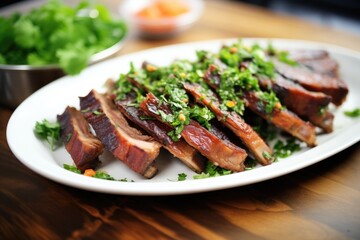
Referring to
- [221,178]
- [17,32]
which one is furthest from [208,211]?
[17,32]

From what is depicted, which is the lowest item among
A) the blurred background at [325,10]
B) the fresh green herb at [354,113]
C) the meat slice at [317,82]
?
the blurred background at [325,10]

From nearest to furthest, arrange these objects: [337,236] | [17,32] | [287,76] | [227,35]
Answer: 1. [337,236]
2. [287,76]
3. [17,32]
4. [227,35]

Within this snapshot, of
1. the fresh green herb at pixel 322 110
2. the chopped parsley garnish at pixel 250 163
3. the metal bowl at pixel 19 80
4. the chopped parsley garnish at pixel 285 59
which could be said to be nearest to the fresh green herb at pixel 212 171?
the chopped parsley garnish at pixel 250 163

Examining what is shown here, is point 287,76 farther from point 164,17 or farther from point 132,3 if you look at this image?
point 132,3

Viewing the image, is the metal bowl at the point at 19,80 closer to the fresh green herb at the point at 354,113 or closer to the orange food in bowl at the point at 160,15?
the orange food in bowl at the point at 160,15

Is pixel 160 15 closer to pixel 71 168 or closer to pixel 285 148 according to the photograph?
pixel 285 148

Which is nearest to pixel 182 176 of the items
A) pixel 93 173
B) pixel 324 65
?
pixel 93 173

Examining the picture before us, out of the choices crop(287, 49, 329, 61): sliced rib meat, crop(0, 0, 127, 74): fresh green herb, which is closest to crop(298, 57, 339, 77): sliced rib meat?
crop(287, 49, 329, 61): sliced rib meat
